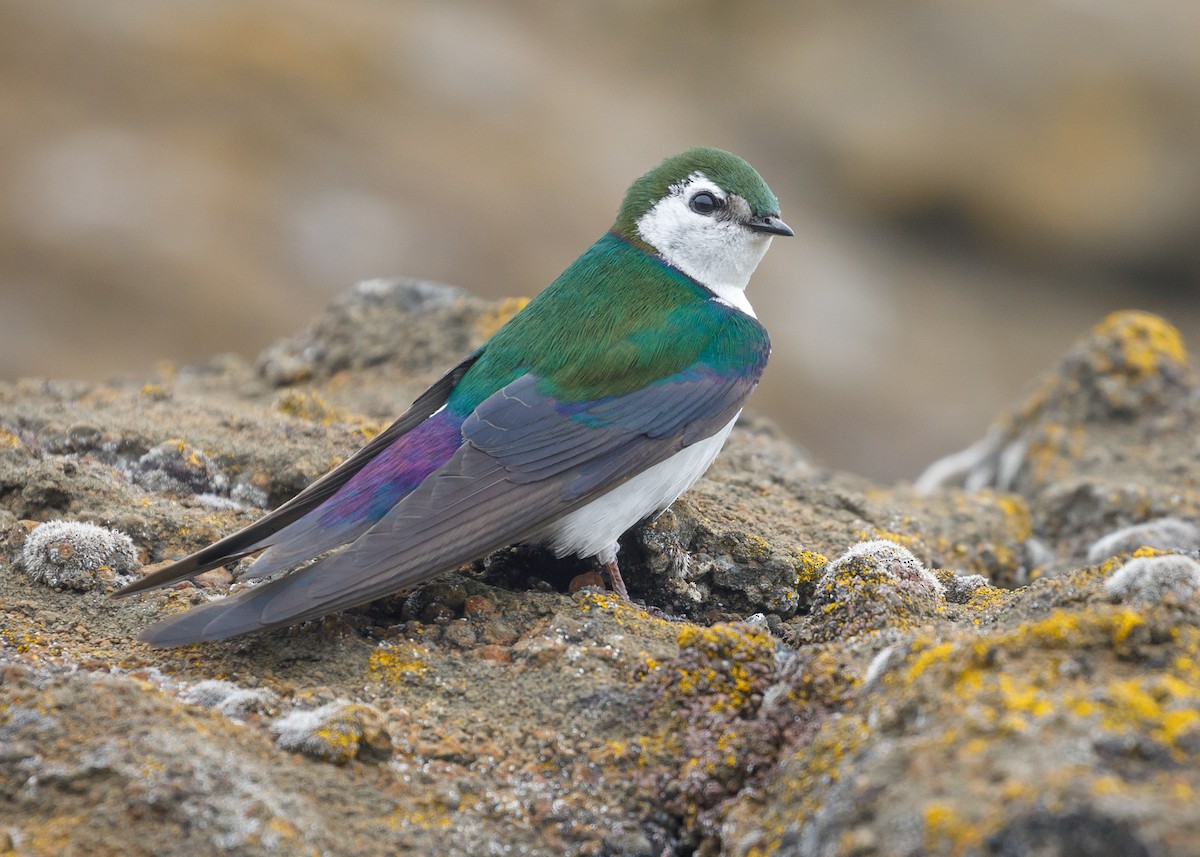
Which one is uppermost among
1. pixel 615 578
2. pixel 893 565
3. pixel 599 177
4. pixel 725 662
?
pixel 599 177

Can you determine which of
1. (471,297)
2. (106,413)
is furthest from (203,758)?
(471,297)

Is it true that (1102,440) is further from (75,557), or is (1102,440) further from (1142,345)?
(75,557)

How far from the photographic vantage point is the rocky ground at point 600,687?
2.73 metres

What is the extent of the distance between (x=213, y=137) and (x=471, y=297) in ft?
40.1

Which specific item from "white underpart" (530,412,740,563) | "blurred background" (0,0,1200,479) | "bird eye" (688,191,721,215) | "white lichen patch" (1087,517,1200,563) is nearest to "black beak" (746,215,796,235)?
"bird eye" (688,191,721,215)

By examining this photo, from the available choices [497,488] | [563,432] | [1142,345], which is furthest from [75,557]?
[1142,345]

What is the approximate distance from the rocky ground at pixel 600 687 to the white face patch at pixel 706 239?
0.93 metres

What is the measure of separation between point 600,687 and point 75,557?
6.46 feet

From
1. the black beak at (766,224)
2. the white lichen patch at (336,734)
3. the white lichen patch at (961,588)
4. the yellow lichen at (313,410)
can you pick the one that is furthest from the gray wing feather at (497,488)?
the yellow lichen at (313,410)

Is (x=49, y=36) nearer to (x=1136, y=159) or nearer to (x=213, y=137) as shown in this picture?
(x=213, y=137)

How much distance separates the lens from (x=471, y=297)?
7531 millimetres

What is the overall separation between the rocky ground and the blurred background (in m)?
10.6

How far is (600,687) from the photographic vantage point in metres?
3.85

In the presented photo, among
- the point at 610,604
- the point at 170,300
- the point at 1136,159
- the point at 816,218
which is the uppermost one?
the point at 1136,159
